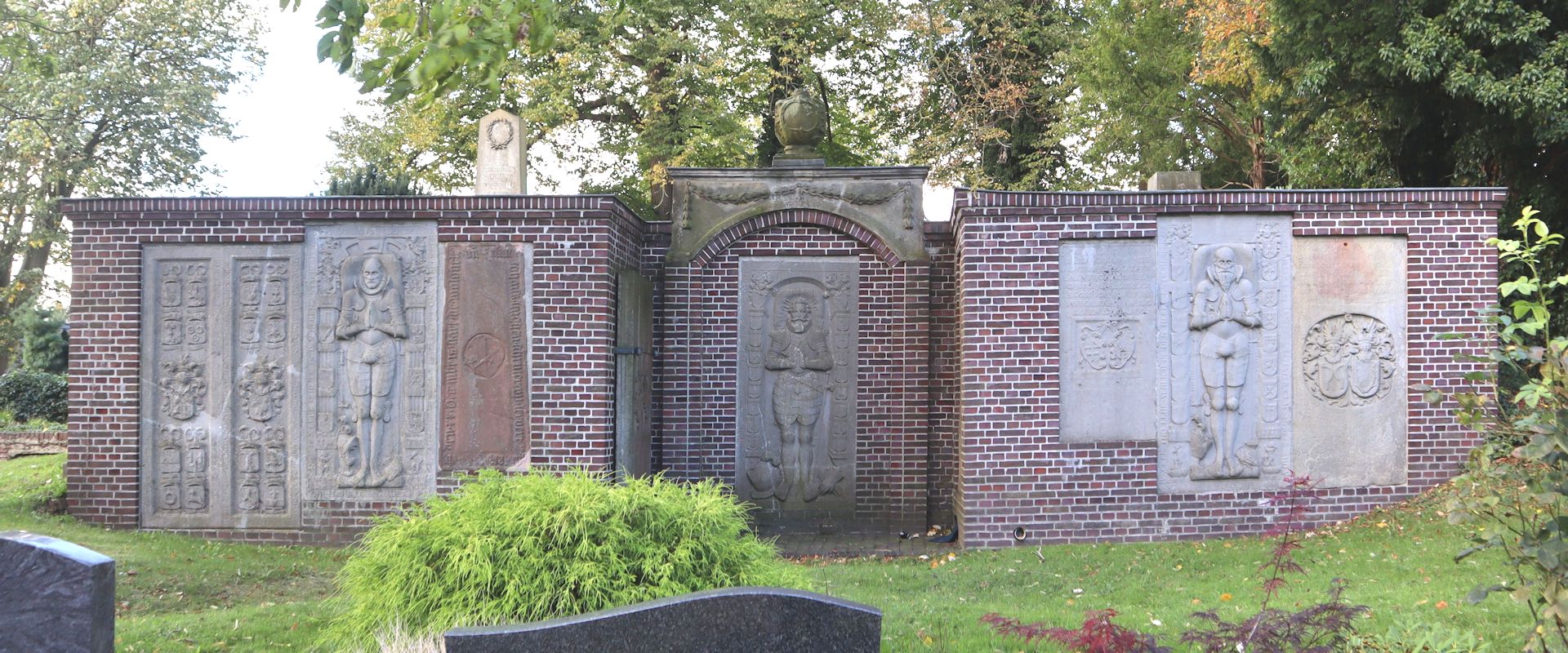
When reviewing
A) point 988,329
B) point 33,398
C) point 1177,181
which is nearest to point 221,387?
point 988,329

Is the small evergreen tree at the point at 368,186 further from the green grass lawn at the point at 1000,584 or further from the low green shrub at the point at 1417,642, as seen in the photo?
the low green shrub at the point at 1417,642

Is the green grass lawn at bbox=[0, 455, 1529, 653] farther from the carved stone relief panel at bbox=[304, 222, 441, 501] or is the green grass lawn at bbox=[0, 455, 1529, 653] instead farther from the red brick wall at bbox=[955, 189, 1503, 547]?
the carved stone relief panel at bbox=[304, 222, 441, 501]

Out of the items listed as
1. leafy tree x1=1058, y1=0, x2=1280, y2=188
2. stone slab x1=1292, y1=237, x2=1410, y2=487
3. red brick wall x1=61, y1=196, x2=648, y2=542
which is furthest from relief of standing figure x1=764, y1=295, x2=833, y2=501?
leafy tree x1=1058, y1=0, x2=1280, y2=188

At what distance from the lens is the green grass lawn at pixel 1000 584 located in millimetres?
5891

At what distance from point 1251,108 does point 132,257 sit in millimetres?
17858

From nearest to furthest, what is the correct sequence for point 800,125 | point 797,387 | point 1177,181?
point 1177,181
point 797,387
point 800,125

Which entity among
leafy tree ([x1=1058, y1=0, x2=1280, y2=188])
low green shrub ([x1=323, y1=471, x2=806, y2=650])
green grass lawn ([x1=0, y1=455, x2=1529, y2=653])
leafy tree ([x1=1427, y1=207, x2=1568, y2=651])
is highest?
leafy tree ([x1=1058, y1=0, x2=1280, y2=188])

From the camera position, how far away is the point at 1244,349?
9.19 m

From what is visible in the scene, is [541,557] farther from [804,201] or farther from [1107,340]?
[804,201]

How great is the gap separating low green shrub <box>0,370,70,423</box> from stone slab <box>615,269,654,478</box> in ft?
43.7

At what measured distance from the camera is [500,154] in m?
10.2

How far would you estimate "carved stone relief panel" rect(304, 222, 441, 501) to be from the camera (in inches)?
365

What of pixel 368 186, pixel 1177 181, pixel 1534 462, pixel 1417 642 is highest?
pixel 368 186

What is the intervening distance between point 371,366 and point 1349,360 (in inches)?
325
